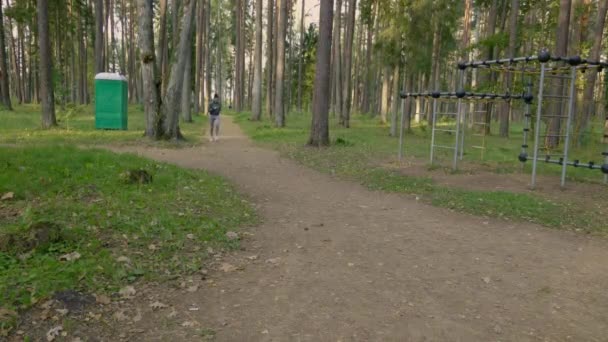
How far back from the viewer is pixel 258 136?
20391 millimetres

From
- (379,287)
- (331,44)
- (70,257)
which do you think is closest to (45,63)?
(331,44)

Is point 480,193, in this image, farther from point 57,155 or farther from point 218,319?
point 57,155

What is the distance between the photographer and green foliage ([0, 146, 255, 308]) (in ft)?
14.1

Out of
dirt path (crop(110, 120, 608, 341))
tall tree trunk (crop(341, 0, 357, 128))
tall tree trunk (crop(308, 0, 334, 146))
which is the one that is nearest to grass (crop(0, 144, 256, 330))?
dirt path (crop(110, 120, 608, 341))

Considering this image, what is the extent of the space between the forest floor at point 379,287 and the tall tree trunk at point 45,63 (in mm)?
13281

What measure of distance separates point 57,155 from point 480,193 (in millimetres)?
8528

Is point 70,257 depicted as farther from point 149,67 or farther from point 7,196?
point 149,67

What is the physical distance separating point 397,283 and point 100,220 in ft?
12.2

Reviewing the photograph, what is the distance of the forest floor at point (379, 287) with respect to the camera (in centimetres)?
380

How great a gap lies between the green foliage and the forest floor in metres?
0.40

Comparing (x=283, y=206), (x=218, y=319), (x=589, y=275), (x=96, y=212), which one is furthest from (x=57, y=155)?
(x=589, y=275)

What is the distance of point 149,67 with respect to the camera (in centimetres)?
1559

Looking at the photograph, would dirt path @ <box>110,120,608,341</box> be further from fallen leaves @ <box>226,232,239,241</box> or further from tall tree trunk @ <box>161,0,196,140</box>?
tall tree trunk @ <box>161,0,196,140</box>

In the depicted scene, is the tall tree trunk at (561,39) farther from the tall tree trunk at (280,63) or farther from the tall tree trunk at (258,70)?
the tall tree trunk at (258,70)
